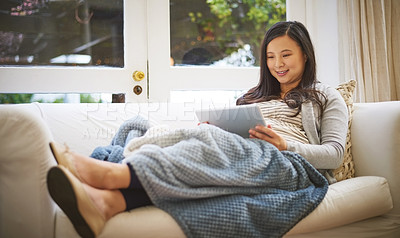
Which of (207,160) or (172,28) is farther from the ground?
(172,28)

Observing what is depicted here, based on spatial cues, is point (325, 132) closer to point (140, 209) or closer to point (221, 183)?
point (221, 183)

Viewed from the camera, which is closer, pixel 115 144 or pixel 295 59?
pixel 115 144

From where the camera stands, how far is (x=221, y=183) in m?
1.04

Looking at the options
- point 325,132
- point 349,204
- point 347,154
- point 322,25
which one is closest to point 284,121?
point 325,132

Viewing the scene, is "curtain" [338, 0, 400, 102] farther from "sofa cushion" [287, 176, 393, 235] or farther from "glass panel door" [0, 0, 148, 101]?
"glass panel door" [0, 0, 148, 101]

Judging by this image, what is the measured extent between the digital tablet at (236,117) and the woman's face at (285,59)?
19.9 inches

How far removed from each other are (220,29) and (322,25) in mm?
730

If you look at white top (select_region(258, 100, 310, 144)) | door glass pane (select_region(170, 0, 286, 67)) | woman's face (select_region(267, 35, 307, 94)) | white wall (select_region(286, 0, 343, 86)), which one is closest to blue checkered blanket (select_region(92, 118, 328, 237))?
white top (select_region(258, 100, 310, 144))

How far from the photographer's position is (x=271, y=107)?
1.59 meters

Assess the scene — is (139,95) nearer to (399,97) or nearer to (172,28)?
(172,28)

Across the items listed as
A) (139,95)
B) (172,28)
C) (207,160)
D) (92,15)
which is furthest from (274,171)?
(92,15)

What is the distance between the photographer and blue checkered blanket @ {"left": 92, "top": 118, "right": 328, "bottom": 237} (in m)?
1.00

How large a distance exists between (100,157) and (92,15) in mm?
1287

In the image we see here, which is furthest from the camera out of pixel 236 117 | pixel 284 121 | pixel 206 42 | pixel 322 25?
pixel 322 25
